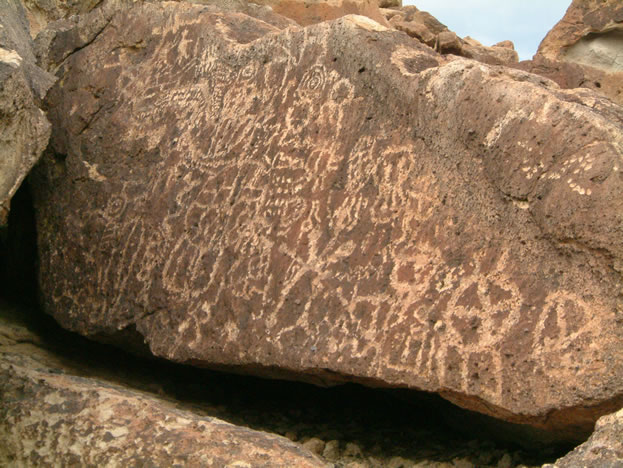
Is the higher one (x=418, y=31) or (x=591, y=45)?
(x=591, y=45)

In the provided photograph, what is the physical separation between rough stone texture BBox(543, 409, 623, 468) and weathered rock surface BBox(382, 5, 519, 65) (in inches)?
131

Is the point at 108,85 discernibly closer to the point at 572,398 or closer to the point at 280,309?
the point at 280,309

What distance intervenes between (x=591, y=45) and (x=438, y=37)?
0.83 metres

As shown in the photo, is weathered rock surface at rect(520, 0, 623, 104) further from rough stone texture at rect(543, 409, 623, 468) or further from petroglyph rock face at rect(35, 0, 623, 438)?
rough stone texture at rect(543, 409, 623, 468)

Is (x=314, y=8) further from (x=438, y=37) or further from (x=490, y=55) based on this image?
(x=490, y=55)

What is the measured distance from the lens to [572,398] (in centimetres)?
187

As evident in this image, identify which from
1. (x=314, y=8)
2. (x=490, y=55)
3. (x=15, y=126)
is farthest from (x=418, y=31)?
(x=15, y=126)

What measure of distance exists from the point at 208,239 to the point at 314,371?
19.4 inches

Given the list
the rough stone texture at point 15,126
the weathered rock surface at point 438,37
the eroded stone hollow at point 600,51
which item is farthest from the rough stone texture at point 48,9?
the eroded stone hollow at point 600,51

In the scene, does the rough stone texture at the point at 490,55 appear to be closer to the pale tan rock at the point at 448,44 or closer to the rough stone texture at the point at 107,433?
the pale tan rock at the point at 448,44

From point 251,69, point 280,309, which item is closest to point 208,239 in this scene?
point 280,309

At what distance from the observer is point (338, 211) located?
88.8 inches

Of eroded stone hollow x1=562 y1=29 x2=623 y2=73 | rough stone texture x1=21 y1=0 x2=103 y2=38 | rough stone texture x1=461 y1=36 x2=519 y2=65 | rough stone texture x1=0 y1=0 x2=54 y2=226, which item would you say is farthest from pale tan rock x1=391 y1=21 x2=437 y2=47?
rough stone texture x1=0 y1=0 x2=54 y2=226

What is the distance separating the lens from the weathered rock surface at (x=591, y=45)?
4.99 m
